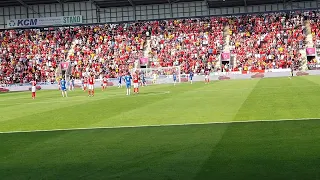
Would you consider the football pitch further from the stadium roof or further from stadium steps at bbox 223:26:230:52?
the stadium roof

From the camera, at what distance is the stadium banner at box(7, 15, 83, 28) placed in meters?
77.6

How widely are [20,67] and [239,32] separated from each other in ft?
Result: 108

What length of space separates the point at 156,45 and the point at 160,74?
1061cm

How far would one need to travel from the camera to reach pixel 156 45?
245 feet

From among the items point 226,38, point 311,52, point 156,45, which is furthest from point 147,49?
point 311,52

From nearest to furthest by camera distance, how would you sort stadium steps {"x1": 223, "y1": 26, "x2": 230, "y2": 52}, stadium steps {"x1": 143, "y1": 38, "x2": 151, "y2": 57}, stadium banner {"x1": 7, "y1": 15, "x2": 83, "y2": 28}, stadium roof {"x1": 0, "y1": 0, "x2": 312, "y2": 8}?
stadium steps {"x1": 223, "y1": 26, "x2": 230, "y2": 52}
stadium steps {"x1": 143, "y1": 38, "x2": 151, "y2": 57}
stadium roof {"x1": 0, "y1": 0, "x2": 312, "y2": 8}
stadium banner {"x1": 7, "y1": 15, "x2": 83, "y2": 28}

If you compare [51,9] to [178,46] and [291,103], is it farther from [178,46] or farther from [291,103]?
[291,103]

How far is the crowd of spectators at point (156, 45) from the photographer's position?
69625 millimetres

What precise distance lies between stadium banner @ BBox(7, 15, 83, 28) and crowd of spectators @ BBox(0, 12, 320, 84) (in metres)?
1.14

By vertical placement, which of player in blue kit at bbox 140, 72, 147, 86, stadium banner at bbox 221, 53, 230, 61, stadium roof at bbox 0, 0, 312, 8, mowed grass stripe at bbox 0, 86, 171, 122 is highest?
stadium roof at bbox 0, 0, 312, 8

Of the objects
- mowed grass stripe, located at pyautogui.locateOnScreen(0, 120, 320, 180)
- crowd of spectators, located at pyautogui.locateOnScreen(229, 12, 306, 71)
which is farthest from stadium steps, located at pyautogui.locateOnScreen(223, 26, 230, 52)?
mowed grass stripe, located at pyautogui.locateOnScreen(0, 120, 320, 180)

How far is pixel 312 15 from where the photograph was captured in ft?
241

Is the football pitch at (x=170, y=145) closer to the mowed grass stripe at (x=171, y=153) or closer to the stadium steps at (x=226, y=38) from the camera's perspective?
the mowed grass stripe at (x=171, y=153)

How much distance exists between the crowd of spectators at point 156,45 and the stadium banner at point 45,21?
→ 1.14 meters
